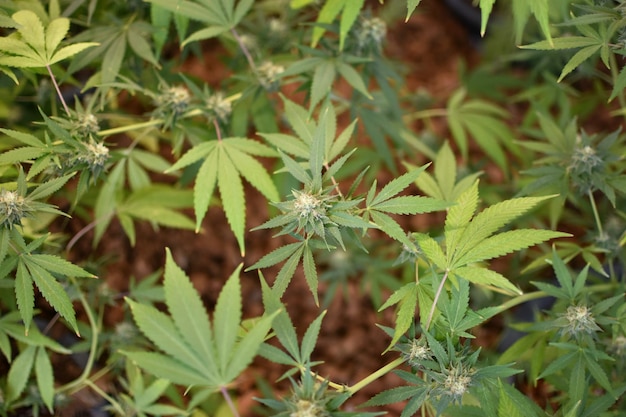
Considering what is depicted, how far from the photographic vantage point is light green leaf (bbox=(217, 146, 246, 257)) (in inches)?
58.4

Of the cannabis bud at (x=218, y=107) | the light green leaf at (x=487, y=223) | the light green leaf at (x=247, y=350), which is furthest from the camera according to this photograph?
the cannabis bud at (x=218, y=107)

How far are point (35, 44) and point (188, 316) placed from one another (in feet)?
3.09

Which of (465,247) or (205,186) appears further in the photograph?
(205,186)

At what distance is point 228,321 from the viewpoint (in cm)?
106

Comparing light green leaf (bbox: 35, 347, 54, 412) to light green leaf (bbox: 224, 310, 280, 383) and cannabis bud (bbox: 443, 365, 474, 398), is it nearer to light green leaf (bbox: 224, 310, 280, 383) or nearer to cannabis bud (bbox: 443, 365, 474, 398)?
light green leaf (bbox: 224, 310, 280, 383)

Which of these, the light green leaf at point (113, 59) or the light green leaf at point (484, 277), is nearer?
the light green leaf at point (484, 277)

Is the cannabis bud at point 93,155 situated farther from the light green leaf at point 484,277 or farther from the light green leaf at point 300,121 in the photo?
the light green leaf at point 484,277

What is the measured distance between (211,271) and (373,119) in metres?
1.25

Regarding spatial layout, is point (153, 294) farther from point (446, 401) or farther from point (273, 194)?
point (446, 401)

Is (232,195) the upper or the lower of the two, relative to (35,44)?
lower

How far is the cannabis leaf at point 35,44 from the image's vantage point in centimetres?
145

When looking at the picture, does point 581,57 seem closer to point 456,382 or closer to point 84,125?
point 456,382

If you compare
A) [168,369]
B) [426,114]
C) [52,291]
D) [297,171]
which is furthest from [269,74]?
[168,369]

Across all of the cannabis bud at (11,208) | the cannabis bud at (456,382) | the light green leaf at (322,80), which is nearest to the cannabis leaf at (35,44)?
the cannabis bud at (11,208)
